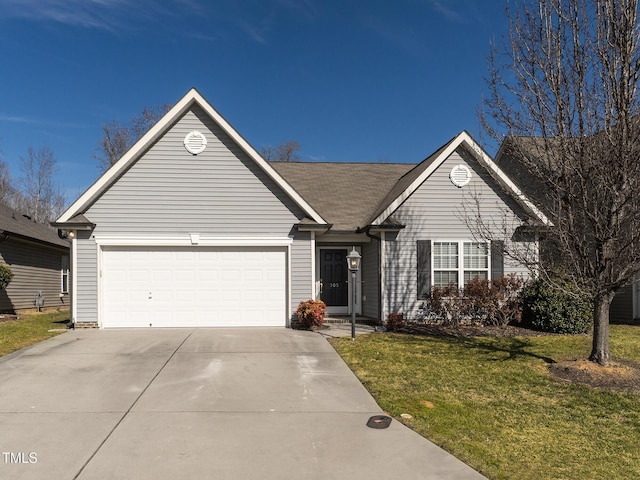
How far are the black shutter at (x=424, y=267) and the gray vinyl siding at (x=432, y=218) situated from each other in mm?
132

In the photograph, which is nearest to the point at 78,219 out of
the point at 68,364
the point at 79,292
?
the point at 79,292

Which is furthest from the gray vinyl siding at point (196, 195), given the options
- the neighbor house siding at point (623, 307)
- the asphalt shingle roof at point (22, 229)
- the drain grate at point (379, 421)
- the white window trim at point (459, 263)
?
the neighbor house siding at point (623, 307)

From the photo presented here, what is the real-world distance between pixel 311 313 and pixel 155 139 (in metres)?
5.96

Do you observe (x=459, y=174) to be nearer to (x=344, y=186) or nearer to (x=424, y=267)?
(x=424, y=267)

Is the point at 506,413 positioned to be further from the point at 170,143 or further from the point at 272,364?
the point at 170,143

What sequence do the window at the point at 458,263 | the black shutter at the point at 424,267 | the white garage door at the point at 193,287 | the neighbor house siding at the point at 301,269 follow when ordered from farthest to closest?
the window at the point at 458,263 → the black shutter at the point at 424,267 → the neighbor house siding at the point at 301,269 → the white garage door at the point at 193,287

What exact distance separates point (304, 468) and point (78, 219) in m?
9.93

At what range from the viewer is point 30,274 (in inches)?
787

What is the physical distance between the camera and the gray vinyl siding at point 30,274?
1808 cm

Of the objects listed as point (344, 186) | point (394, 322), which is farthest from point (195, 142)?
Result: point (394, 322)

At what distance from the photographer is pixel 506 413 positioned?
612 cm

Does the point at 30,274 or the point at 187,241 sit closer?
the point at 187,241

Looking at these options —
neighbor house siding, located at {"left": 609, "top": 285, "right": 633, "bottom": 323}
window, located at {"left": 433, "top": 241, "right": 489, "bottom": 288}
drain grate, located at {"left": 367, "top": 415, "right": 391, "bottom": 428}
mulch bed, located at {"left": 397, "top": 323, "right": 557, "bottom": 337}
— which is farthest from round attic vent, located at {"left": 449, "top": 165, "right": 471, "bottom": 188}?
drain grate, located at {"left": 367, "top": 415, "right": 391, "bottom": 428}

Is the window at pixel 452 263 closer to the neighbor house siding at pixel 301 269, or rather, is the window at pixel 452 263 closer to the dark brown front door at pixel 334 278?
the dark brown front door at pixel 334 278
